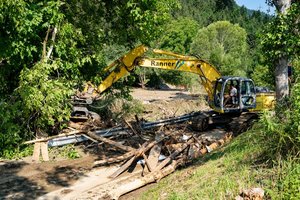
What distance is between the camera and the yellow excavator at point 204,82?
1510 centimetres

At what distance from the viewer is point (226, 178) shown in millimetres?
7426

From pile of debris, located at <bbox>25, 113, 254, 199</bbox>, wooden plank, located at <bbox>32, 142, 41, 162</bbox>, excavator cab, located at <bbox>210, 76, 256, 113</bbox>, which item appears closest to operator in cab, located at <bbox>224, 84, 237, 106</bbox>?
excavator cab, located at <bbox>210, 76, 256, 113</bbox>

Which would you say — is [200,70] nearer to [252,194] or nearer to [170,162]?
[170,162]

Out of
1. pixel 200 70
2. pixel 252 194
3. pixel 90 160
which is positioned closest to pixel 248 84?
pixel 200 70

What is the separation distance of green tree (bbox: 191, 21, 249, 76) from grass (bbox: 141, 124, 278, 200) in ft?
118

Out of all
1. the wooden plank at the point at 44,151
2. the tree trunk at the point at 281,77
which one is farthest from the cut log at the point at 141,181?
the wooden plank at the point at 44,151

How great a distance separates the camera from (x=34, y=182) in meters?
9.99

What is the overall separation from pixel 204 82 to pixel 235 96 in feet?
4.53

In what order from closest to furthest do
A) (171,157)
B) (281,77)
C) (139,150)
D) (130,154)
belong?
(281,77) < (171,157) < (139,150) < (130,154)

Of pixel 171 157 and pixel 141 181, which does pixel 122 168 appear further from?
pixel 171 157

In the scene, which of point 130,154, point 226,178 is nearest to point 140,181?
point 130,154

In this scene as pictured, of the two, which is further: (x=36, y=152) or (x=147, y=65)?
(x=147, y=65)

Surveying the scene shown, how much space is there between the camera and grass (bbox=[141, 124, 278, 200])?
273 inches

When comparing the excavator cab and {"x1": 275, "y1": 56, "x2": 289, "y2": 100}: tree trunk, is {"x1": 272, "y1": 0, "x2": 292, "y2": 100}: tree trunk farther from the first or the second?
the excavator cab
